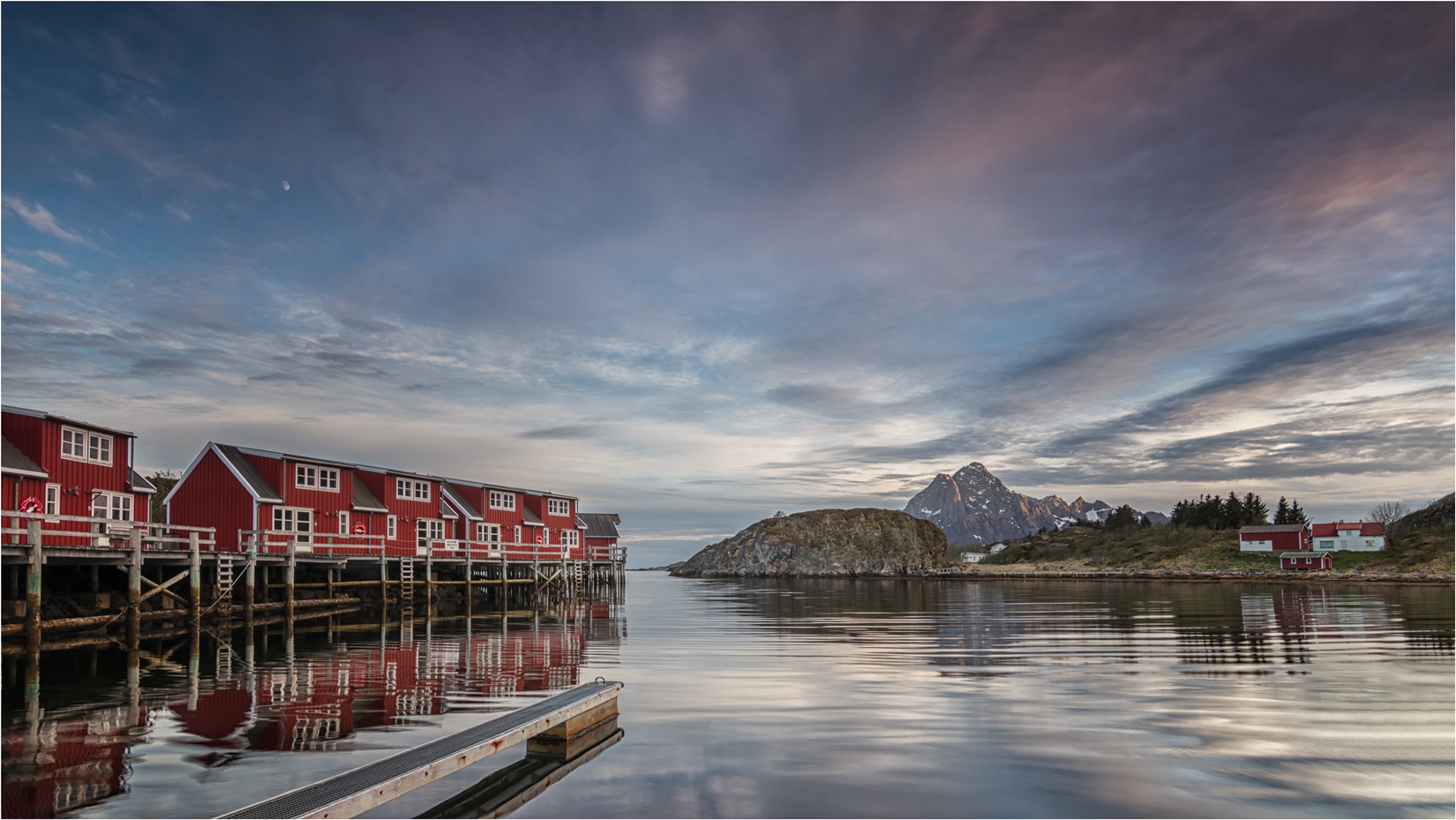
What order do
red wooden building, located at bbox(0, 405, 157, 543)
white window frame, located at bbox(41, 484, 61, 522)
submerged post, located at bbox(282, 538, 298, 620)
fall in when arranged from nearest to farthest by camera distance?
red wooden building, located at bbox(0, 405, 157, 543)
white window frame, located at bbox(41, 484, 61, 522)
submerged post, located at bbox(282, 538, 298, 620)

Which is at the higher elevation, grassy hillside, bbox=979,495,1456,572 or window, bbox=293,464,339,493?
window, bbox=293,464,339,493

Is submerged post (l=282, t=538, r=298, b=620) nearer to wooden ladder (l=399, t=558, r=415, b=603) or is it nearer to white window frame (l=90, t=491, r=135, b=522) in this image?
white window frame (l=90, t=491, r=135, b=522)

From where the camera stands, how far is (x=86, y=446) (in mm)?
35938

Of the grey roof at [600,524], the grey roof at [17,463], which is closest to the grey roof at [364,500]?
the grey roof at [17,463]

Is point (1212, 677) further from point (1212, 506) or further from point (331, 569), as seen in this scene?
point (1212, 506)

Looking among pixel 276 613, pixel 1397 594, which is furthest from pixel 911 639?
pixel 1397 594

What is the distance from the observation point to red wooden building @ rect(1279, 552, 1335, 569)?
352ft

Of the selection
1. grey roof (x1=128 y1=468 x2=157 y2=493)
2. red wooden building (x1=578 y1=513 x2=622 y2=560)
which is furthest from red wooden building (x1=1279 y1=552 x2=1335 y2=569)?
grey roof (x1=128 y1=468 x2=157 y2=493)

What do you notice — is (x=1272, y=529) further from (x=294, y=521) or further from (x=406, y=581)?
(x=294, y=521)

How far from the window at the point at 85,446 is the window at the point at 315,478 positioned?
30.7 ft

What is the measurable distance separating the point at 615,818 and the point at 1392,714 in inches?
607

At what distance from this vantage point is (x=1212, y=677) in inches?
819

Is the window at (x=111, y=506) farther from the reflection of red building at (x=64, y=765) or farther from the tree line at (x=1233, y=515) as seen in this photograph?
the tree line at (x=1233, y=515)

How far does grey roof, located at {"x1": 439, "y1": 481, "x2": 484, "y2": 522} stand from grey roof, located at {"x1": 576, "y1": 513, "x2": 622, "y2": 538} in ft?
118
